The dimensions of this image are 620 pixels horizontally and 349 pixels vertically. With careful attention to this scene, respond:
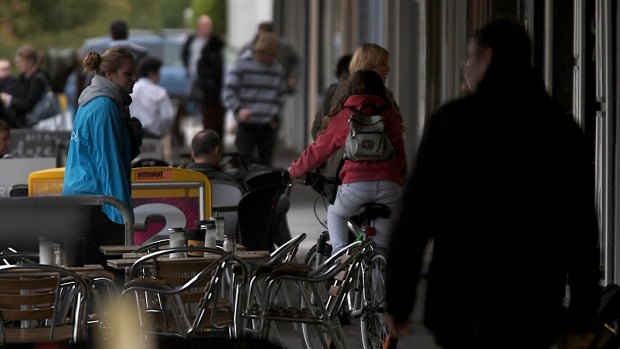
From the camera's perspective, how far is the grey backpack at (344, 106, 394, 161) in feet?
33.8

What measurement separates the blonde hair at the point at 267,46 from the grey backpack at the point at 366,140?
7.45m

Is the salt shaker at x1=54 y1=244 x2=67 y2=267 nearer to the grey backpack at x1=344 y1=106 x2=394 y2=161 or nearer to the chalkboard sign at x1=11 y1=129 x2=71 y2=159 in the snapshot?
the grey backpack at x1=344 y1=106 x2=394 y2=161

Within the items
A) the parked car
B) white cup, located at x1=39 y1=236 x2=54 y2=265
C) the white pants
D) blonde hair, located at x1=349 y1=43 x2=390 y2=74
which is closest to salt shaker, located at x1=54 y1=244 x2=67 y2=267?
white cup, located at x1=39 y1=236 x2=54 y2=265

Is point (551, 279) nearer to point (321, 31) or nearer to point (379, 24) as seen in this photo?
point (379, 24)

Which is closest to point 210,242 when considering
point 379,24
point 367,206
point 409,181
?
point 367,206

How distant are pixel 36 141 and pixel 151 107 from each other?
130cm

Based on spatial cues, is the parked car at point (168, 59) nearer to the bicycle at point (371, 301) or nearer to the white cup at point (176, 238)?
the bicycle at point (371, 301)

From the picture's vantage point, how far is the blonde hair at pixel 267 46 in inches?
699

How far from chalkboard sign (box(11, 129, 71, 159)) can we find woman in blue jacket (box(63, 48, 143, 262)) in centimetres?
768

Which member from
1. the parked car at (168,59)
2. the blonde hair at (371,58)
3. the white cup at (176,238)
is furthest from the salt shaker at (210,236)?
the parked car at (168,59)

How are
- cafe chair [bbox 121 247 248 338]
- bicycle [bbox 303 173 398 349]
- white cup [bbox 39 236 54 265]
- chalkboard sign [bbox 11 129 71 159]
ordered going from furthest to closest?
chalkboard sign [bbox 11 129 71 159], bicycle [bbox 303 173 398 349], white cup [bbox 39 236 54 265], cafe chair [bbox 121 247 248 338]

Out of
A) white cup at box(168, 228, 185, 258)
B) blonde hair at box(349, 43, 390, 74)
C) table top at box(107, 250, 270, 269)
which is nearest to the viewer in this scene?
table top at box(107, 250, 270, 269)

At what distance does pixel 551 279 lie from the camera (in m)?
5.71

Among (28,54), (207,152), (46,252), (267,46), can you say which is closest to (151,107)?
(267,46)
